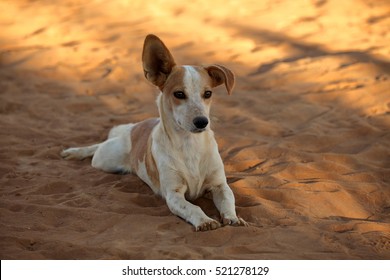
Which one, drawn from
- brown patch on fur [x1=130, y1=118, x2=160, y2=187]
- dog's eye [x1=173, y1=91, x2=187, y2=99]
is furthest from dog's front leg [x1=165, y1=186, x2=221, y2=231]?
dog's eye [x1=173, y1=91, x2=187, y2=99]

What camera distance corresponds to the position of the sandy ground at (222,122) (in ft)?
14.9

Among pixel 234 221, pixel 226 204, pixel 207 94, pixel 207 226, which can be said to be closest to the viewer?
pixel 207 226

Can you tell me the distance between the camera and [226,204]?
5070 mm

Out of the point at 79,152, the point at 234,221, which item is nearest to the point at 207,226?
the point at 234,221

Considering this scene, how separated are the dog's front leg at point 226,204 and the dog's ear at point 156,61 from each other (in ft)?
3.71

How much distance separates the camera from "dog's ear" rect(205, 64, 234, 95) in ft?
17.0

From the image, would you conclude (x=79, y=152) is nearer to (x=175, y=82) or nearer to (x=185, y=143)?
(x=185, y=143)

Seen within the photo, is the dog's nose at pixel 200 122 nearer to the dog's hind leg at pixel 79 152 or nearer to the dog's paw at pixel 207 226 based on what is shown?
the dog's paw at pixel 207 226

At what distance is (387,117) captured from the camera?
7.72m

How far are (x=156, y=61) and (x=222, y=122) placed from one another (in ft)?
9.04

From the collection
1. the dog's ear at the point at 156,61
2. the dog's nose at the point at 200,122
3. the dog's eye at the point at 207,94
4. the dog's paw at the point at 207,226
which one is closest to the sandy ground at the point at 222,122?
the dog's paw at the point at 207,226

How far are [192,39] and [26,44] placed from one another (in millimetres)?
3514

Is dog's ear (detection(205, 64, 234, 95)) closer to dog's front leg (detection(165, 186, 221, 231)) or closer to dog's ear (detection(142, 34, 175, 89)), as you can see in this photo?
dog's ear (detection(142, 34, 175, 89))

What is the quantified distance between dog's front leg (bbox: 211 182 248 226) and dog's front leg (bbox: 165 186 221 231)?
162 millimetres
